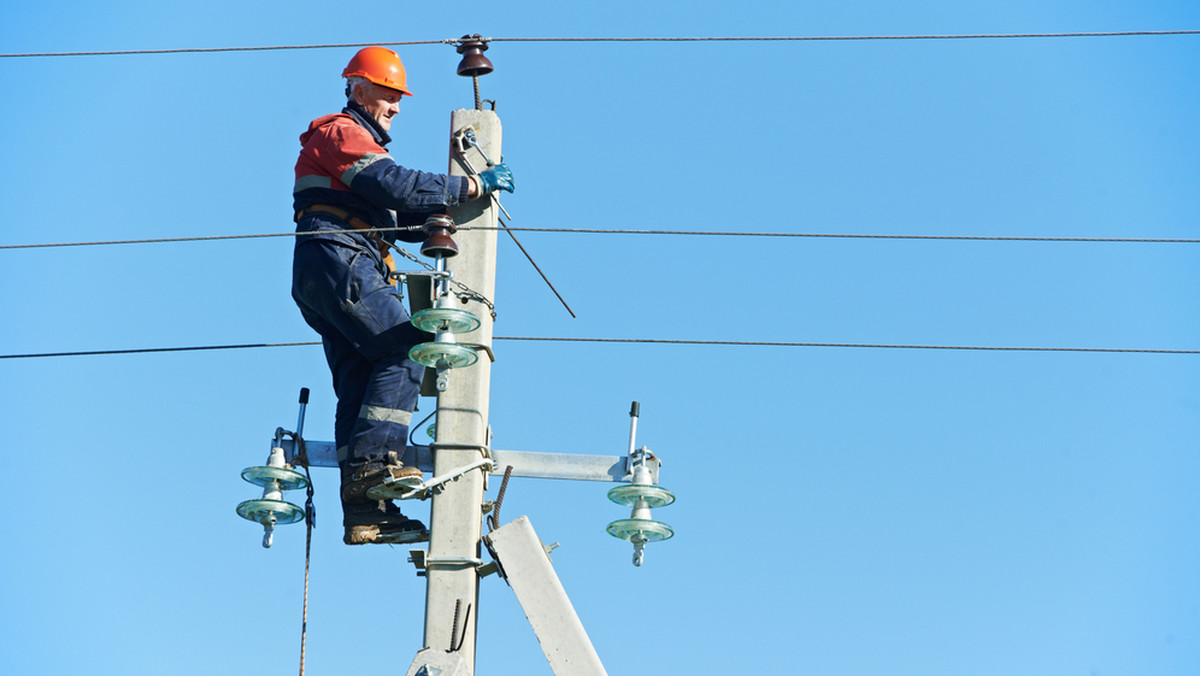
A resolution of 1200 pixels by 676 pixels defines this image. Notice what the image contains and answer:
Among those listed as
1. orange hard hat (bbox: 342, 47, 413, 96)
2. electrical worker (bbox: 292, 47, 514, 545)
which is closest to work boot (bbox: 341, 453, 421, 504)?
electrical worker (bbox: 292, 47, 514, 545)

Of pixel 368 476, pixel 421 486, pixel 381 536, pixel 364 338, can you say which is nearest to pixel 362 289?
pixel 364 338

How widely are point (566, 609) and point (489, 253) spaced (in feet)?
5.01

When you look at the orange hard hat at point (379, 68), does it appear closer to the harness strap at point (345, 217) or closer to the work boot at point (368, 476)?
the harness strap at point (345, 217)

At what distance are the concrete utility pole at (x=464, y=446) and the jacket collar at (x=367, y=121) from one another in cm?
37

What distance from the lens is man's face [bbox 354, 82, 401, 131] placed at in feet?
22.3

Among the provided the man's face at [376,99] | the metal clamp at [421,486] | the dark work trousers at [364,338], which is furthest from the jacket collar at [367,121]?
the metal clamp at [421,486]

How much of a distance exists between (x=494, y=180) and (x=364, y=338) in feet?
2.81

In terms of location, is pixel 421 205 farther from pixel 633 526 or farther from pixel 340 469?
pixel 633 526

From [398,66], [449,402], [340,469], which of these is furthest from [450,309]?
[398,66]

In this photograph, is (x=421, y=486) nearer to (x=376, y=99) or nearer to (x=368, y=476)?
(x=368, y=476)

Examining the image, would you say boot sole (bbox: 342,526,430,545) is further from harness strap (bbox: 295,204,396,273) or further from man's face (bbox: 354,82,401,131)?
man's face (bbox: 354,82,401,131)

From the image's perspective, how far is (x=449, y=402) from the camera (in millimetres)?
6141

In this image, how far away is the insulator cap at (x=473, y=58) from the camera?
6.75 m

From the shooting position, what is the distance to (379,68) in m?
6.79
